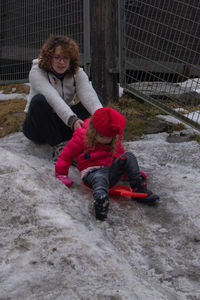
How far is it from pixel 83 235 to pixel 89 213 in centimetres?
58

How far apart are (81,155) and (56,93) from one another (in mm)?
799

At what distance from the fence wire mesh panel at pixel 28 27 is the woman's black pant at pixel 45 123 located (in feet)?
6.75

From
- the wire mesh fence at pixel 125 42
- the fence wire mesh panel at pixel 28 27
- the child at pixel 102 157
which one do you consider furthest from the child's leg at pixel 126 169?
the fence wire mesh panel at pixel 28 27

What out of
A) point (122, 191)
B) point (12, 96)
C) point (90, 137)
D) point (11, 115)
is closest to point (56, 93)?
point (90, 137)

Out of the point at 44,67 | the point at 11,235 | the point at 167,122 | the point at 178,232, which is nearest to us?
the point at 11,235

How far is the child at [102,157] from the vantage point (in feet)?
9.47

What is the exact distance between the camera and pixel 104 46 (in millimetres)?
5199

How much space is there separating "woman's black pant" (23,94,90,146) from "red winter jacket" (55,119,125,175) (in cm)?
61

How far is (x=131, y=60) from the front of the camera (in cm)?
532

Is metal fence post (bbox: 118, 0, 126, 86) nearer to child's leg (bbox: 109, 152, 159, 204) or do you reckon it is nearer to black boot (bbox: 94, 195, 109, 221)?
Result: child's leg (bbox: 109, 152, 159, 204)

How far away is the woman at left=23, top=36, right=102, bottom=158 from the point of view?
3.46 meters

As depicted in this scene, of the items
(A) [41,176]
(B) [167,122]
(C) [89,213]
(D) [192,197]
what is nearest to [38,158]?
(A) [41,176]

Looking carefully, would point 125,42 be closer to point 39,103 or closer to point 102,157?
point 39,103

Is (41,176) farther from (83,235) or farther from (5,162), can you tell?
(83,235)
